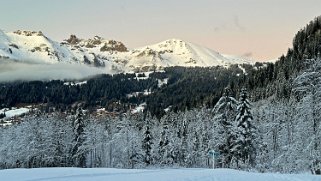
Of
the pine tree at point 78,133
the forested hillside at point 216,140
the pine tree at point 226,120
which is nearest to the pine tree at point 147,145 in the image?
the forested hillside at point 216,140

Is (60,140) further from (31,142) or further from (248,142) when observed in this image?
(248,142)

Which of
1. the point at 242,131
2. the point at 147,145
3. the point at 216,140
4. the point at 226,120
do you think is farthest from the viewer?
the point at 147,145

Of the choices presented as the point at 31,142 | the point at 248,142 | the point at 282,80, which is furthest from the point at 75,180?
the point at 282,80

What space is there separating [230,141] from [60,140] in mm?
43880

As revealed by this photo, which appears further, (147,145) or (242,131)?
(147,145)

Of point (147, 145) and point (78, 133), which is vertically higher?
point (78, 133)

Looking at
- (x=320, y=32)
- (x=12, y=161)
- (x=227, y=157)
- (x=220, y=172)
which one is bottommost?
(x=12, y=161)

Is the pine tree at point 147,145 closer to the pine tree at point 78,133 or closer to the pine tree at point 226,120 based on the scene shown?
the pine tree at point 78,133

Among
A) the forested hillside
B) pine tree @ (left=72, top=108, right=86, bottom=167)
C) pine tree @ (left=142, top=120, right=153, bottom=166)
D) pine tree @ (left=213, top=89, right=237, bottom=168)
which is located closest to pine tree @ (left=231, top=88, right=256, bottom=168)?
the forested hillside

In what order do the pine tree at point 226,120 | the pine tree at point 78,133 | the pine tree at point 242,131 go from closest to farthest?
the pine tree at point 242,131 → the pine tree at point 226,120 → the pine tree at point 78,133

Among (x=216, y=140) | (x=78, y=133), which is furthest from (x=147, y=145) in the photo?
(x=216, y=140)

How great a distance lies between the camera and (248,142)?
55375 millimetres

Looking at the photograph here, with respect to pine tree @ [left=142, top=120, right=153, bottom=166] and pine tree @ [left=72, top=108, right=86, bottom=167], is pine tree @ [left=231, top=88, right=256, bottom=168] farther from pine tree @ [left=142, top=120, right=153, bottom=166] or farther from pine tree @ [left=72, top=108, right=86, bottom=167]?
pine tree @ [left=72, top=108, right=86, bottom=167]

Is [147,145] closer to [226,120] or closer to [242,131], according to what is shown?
[226,120]
